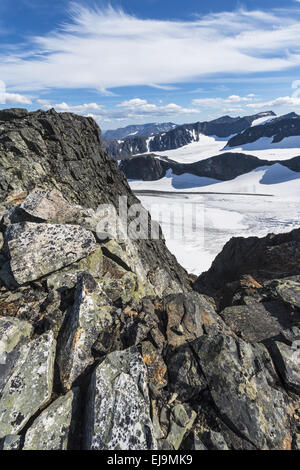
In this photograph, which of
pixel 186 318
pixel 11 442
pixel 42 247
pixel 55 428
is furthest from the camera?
pixel 42 247

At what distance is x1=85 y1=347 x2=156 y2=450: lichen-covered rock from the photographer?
487 centimetres

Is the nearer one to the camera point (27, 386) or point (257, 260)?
point (27, 386)

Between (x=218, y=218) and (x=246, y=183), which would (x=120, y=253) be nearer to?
(x=218, y=218)

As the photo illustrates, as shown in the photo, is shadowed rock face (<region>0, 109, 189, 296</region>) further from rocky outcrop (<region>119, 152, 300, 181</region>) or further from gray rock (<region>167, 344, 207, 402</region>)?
rocky outcrop (<region>119, 152, 300, 181</region>)

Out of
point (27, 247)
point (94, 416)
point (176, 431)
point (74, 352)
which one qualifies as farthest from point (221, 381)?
point (27, 247)

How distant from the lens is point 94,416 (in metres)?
5.09

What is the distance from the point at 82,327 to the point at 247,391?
4.49 meters

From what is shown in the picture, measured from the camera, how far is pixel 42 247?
30.7 ft

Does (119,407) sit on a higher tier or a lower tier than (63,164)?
lower

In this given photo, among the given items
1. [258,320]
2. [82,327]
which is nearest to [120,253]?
[82,327]

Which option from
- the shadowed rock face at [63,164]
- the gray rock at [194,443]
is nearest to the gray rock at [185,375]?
the gray rock at [194,443]

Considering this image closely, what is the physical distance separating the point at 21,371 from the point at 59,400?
1.18 m

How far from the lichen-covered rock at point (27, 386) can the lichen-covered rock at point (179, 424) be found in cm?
286

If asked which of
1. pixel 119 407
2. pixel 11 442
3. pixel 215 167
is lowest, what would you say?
pixel 215 167
